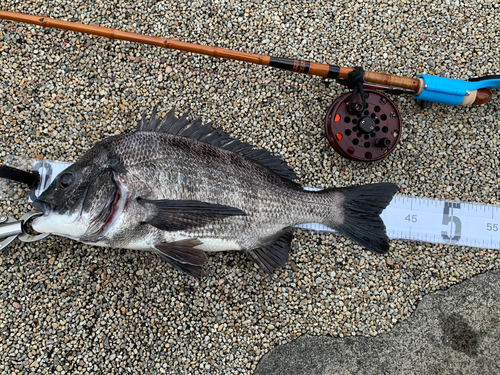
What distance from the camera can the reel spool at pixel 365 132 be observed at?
2.70 meters

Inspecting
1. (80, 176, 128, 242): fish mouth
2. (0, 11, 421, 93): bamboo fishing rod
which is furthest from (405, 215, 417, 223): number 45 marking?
(80, 176, 128, 242): fish mouth

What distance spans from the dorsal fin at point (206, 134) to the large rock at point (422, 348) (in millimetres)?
1362

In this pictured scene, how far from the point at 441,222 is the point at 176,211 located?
2147 mm

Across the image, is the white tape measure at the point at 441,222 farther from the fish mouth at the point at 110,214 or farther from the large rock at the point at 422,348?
the fish mouth at the point at 110,214

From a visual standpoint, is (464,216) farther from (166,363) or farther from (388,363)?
(166,363)

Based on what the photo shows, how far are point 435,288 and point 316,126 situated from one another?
1.62 meters

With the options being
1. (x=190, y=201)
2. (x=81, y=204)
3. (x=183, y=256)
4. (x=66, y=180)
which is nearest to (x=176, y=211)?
(x=190, y=201)

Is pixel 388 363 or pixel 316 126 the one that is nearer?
pixel 388 363

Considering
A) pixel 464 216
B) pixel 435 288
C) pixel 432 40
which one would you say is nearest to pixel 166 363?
pixel 435 288

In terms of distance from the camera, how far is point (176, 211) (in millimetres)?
2150

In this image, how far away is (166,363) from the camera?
2580mm

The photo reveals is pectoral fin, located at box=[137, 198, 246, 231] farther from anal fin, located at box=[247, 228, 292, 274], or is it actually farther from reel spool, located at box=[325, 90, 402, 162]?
reel spool, located at box=[325, 90, 402, 162]

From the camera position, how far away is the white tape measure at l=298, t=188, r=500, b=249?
2.81 m

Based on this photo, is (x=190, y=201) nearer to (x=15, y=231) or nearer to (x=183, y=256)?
(x=183, y=256)
